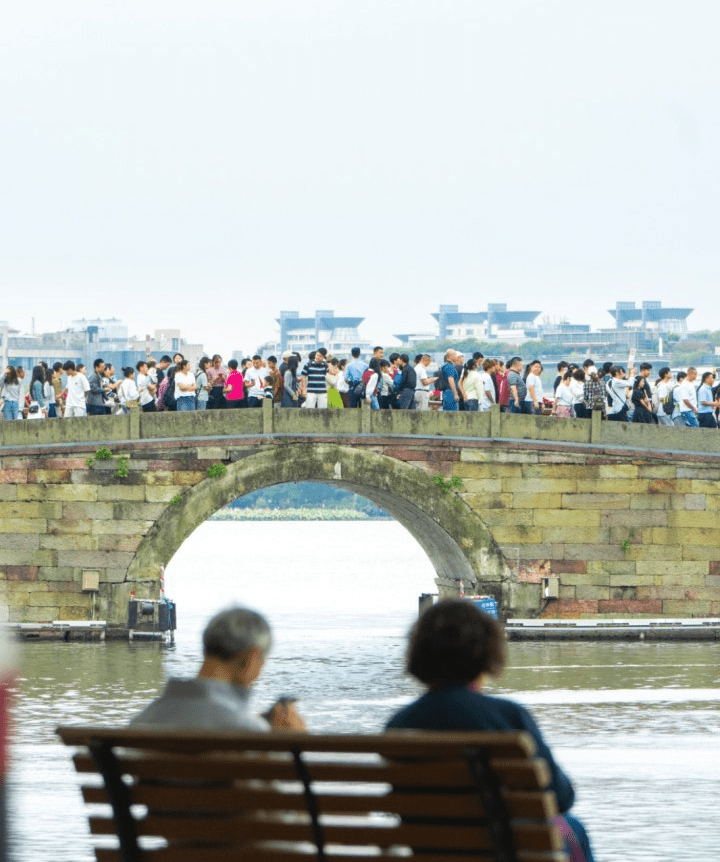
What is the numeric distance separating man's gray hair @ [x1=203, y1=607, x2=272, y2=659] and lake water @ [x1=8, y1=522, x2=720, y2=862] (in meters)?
5.89

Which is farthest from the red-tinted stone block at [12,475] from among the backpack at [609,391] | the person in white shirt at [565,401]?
the backpack at [609,391]

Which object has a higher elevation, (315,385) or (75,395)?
(315,385)

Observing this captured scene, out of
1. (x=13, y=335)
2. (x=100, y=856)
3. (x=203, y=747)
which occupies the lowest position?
(x=100, y=856)

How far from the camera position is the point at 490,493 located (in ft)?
91.7

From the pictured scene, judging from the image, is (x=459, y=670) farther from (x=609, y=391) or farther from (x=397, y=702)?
(x=609, y=391)

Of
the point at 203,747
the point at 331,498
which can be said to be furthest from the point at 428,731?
the point at 331,498

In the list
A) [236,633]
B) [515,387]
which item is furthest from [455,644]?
[515,387]

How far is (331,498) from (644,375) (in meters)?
83.6

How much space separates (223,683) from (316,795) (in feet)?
1.95

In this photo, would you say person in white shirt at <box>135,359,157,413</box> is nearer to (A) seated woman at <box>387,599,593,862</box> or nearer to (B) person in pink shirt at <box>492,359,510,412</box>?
(B) person in pink shirt at <box>492,359,510,412</box>

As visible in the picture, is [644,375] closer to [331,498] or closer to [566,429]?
[566,429]

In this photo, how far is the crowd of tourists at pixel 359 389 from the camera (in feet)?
91.9

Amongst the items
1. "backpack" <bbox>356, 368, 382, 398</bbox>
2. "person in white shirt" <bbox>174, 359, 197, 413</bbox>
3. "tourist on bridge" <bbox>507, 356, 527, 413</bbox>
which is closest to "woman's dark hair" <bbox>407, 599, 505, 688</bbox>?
"person in white shirt" <bbox>174, 359, 197, 413</bbox>

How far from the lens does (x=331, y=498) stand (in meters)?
112
